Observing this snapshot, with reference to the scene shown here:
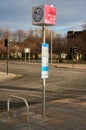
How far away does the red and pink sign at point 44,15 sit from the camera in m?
9.19

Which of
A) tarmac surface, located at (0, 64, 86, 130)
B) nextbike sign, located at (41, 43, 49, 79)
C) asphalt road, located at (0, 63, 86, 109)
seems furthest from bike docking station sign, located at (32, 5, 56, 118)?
asphalt road, located at (0, 63, 86, 109)

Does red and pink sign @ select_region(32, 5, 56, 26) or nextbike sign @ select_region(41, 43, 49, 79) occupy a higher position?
red and pink sign @ select_region(32, 5, 56, 26)

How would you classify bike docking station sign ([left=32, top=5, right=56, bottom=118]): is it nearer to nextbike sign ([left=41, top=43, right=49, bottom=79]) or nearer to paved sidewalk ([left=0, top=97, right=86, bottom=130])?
nextbike sign ([left=41, top=43, right=49, bottom=79])

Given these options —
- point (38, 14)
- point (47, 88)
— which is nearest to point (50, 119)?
point (38, 14)

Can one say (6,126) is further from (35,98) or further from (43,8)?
(35,98)

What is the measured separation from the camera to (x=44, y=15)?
30.1 feet

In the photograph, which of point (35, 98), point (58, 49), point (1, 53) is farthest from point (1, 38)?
point (35, 98)

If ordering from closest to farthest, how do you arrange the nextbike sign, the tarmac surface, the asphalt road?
the tarmac surface < the nextbike sign < the asphalt road

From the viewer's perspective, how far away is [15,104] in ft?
42.9

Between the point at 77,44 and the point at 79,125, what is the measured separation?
77295 millimetres

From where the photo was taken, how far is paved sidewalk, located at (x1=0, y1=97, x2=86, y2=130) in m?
8.47

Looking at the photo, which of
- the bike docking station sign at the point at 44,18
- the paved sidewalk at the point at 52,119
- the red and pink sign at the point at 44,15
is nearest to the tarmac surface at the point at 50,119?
the paved sidewalk at the point at 52,119

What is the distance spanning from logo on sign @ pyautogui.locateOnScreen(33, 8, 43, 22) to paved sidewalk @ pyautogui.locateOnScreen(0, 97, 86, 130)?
2783mm

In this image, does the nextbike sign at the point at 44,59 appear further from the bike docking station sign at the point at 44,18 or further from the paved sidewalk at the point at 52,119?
the paved sidewalk at the point at 52,119
